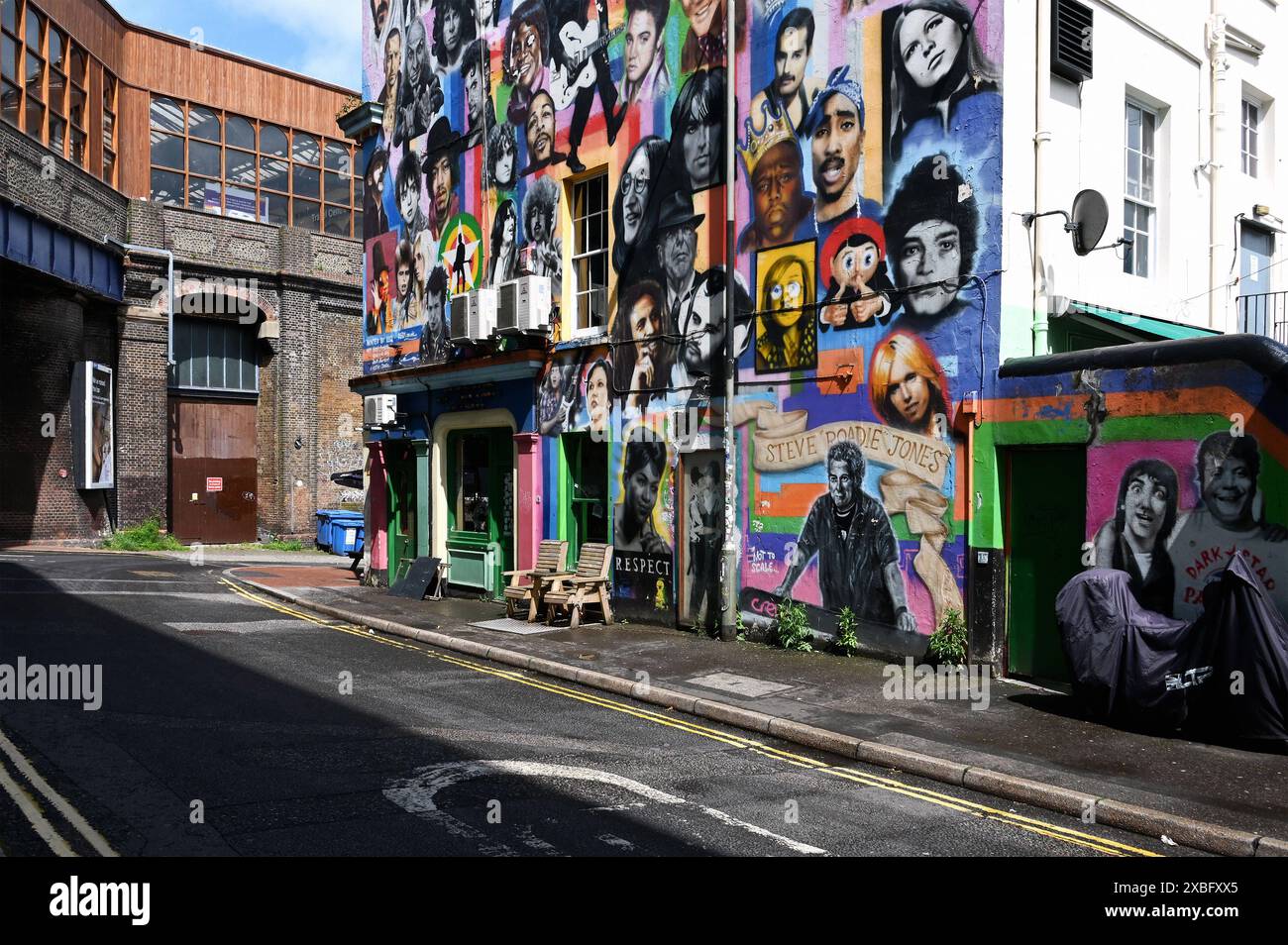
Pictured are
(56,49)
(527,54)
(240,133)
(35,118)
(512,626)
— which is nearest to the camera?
(512,626)

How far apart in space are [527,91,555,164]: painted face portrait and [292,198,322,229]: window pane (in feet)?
81.9

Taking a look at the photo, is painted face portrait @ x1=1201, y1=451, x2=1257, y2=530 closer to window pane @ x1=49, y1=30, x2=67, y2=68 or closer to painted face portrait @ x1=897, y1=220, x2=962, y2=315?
painted face portrait @ x1=897, y1=220, x2=962, y2=315

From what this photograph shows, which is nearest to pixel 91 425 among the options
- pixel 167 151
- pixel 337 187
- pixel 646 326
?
pixel 167 151

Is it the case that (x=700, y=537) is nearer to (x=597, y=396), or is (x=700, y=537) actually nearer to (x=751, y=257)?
(x=597, y=396)

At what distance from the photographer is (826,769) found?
25.5 feet

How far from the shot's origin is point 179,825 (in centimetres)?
589

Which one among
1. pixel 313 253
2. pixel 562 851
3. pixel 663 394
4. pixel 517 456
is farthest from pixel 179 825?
pixel 313 253

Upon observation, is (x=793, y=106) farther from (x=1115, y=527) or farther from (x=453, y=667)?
(x=453, y=667)

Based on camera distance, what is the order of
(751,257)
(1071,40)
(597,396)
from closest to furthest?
(1071,40)
(751,257)
(597,396)

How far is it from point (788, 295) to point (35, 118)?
26.8 metres

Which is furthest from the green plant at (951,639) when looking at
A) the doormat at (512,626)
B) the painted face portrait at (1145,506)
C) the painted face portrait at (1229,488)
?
the doormat at (512,626)

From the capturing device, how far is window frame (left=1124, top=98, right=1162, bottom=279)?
38.6 ft

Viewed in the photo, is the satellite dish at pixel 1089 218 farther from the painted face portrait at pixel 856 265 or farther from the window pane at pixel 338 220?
the window pane at pixel 338 220
